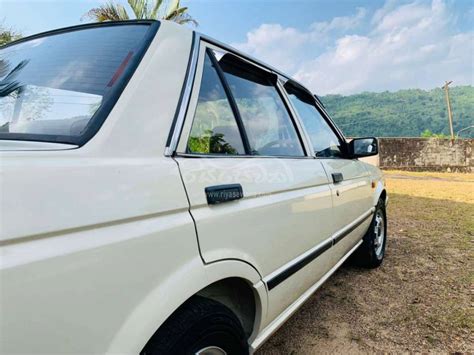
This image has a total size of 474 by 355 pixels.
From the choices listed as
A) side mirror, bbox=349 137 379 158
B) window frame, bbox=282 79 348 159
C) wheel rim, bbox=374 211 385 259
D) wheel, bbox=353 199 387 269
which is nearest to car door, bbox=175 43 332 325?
window frame, bbox=282 79 348 159

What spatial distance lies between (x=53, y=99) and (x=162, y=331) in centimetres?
95

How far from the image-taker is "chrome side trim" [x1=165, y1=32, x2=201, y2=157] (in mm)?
1205

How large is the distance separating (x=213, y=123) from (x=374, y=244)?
9.41ft

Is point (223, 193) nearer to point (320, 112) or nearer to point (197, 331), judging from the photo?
point (197, 331)

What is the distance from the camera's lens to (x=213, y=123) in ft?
5.21

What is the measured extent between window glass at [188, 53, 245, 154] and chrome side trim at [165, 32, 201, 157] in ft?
0.25

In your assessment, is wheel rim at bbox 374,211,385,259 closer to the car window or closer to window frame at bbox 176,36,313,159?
the car window

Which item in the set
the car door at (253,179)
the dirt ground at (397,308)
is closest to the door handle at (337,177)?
the car door at (253,179)

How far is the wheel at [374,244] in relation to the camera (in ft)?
11.8

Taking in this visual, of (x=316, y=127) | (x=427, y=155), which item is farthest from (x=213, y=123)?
(x=427, y=155)

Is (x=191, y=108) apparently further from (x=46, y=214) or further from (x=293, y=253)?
(x=293, y=253)

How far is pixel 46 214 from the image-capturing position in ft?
2.61

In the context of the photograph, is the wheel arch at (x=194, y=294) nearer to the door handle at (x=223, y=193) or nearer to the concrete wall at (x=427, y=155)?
the door handle at (x=223, y=193)

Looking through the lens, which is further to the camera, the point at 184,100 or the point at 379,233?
the point at 379,233
